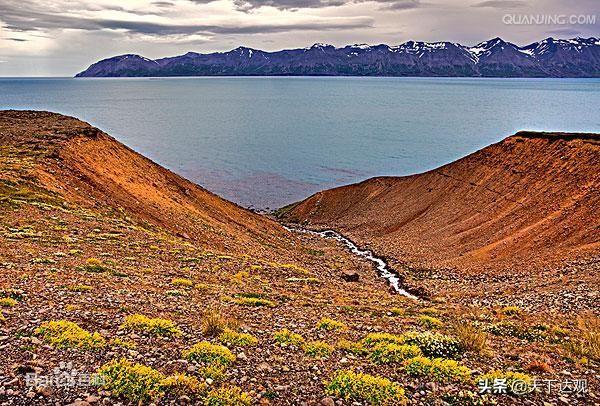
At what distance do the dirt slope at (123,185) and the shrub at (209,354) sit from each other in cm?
2709

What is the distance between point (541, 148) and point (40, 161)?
60.8m

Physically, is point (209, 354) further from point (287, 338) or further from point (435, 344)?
point (435, 344)

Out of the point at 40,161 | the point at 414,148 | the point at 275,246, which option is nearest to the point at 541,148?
the point at 275,246

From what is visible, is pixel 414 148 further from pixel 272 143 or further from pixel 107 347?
pixel 107 347

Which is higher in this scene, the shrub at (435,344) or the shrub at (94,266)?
the shrub at (435,344)

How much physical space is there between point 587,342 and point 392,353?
266 inches

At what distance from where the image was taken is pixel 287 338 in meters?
13.5

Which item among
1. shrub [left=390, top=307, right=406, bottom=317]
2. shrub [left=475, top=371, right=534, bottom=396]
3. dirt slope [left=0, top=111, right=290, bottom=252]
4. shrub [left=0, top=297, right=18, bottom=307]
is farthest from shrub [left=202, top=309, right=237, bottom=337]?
dirt slope [left=0, top=111, right=290, bottom=252]

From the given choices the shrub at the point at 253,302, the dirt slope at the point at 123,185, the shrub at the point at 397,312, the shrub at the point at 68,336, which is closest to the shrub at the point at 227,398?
the shrub at the point at 68,336

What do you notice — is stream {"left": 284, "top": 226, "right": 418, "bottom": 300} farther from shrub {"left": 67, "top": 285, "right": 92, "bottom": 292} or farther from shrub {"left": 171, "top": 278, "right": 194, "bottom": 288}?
shrub {"left": 67, "top": 285, "right": 92, "bottom": 292}

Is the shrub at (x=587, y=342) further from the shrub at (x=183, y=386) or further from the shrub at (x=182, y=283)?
the shrub at (x=182, y=283)

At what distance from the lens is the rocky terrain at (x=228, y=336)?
9.98 m

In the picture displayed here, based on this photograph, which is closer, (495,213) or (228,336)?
(228,336)

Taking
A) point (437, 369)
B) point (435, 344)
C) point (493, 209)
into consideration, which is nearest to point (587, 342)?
point (435, 344)
